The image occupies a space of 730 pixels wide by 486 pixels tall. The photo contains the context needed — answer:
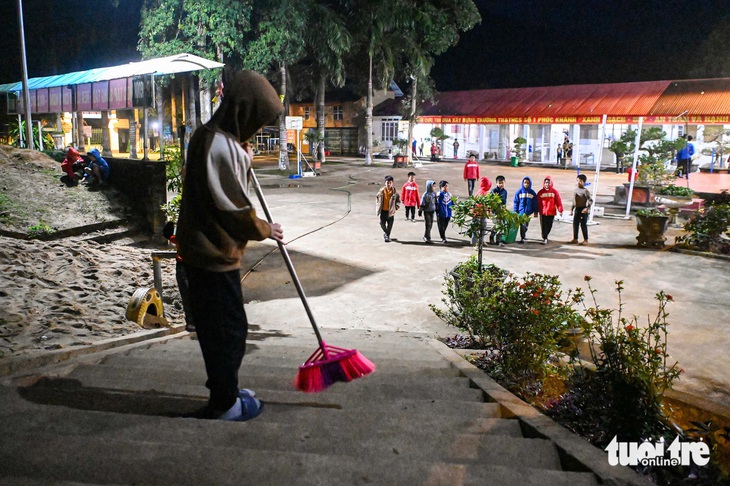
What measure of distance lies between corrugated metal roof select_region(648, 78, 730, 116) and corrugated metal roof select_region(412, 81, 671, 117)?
56 centimetres

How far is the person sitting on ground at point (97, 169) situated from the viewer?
12.5 m

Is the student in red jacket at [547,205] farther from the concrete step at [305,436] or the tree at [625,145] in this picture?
the tree at [625,145]

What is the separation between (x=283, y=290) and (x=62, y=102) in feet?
61.2

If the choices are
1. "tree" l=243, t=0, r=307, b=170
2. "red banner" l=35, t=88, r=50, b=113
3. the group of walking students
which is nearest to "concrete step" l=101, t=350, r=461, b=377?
the group of walking students

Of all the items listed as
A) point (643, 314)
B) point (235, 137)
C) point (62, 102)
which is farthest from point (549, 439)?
point (62, 102)

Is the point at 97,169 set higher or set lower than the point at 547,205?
higher

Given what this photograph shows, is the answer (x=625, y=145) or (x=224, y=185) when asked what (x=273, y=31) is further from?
(x=224, y=185)

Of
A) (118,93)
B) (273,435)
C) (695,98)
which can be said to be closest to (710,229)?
(273,435)

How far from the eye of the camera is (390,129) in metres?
44.9

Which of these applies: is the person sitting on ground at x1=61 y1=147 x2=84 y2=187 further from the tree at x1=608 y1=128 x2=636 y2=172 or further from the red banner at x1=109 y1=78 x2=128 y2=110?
the tree at x1=608 y1=128 x2=636 y2=172

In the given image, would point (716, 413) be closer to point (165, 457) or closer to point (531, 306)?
point (531, 306)

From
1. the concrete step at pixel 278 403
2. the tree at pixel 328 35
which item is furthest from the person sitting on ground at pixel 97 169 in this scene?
the tree at pixel 328 35

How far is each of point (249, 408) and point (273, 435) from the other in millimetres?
403

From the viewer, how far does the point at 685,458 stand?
9.91ft
